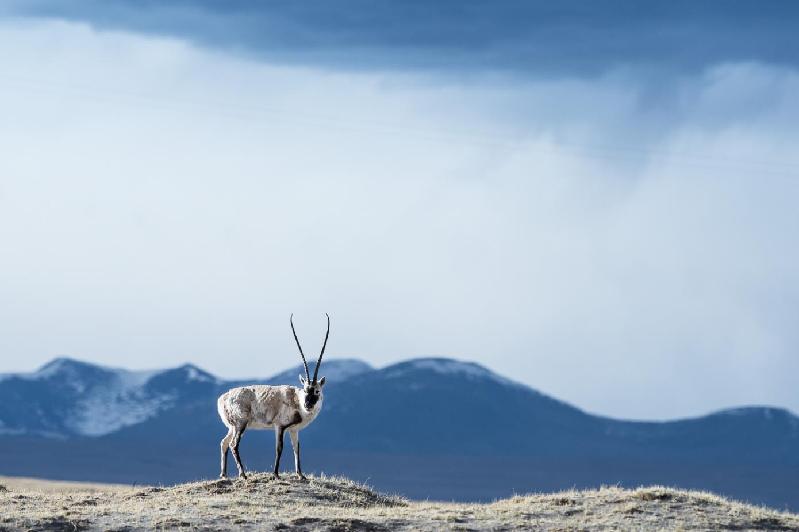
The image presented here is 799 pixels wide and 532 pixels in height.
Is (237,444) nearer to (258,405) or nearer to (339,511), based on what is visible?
(258,405)

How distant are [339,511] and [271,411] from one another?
3.77 m

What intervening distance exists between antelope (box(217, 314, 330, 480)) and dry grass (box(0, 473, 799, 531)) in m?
0.90

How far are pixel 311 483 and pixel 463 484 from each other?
151m

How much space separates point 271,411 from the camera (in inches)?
1235

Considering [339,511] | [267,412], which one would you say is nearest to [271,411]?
[267,412]

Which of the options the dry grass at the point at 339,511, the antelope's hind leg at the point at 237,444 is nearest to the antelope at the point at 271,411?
the antelope's hind leg at the point at 237,444

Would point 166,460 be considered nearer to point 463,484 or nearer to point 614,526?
point 463,484

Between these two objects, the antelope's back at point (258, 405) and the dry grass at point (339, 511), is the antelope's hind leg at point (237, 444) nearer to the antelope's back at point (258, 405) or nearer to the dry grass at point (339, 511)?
the antelope's back at point (258, 405)

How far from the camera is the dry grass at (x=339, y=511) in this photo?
26609 mm

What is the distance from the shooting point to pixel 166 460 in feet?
655

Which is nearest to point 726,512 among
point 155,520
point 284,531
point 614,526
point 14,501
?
point 614,526

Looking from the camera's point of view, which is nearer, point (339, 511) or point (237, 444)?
point (339, 511)

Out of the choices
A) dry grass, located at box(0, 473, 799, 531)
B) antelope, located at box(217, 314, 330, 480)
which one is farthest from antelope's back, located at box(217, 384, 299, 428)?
dry grass, located at box(0, 473, 799, 531)

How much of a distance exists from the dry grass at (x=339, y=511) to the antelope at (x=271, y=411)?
2.95 feet
